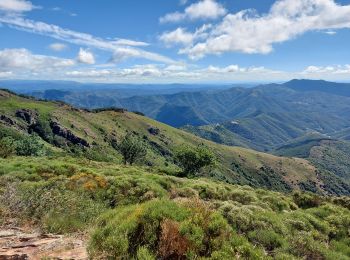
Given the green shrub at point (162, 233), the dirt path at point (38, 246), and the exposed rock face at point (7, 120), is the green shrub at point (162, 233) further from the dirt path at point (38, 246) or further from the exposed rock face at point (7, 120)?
the exposed rock face at point (7, 120)

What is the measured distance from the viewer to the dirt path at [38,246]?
33.2 ft

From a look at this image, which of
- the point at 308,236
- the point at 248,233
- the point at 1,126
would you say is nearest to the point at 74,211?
the point at 248,233

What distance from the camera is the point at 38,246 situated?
11.0 meters

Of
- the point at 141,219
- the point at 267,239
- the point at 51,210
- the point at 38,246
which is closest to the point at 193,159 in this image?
the point at 267,239

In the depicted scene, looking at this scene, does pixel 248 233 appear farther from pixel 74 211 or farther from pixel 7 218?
pixel 7 218

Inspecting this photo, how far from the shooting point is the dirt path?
33.2 feet

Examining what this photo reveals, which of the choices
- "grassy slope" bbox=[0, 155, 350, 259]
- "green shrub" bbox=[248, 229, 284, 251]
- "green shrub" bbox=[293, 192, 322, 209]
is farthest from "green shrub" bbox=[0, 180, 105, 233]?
"green shrub" bbox=[293, 192, 322, 209]

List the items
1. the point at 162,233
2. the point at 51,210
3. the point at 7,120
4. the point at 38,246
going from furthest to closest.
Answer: the point at 7,120
the point at 51,210
the point at 38,246
the point at 162,233

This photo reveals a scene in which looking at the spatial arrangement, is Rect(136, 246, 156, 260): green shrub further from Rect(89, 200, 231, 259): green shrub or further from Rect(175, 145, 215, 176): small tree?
Rect(175, 145, 215, 176): small tree

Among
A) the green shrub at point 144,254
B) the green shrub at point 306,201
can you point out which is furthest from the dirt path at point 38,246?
the green shrub at point 306,201

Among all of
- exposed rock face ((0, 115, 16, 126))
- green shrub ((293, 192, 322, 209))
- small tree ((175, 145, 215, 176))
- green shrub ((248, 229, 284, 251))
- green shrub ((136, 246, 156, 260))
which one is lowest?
exposed rock face ((0, 115, 16, 126))

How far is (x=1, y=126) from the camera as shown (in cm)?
17600

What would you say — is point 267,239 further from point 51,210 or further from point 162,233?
point 51,210

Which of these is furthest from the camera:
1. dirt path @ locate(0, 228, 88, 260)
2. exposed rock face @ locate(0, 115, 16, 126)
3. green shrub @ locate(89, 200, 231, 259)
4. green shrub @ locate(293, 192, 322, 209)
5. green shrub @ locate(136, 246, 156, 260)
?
exposed rock face @ locate(0, 115, 16, 126)
